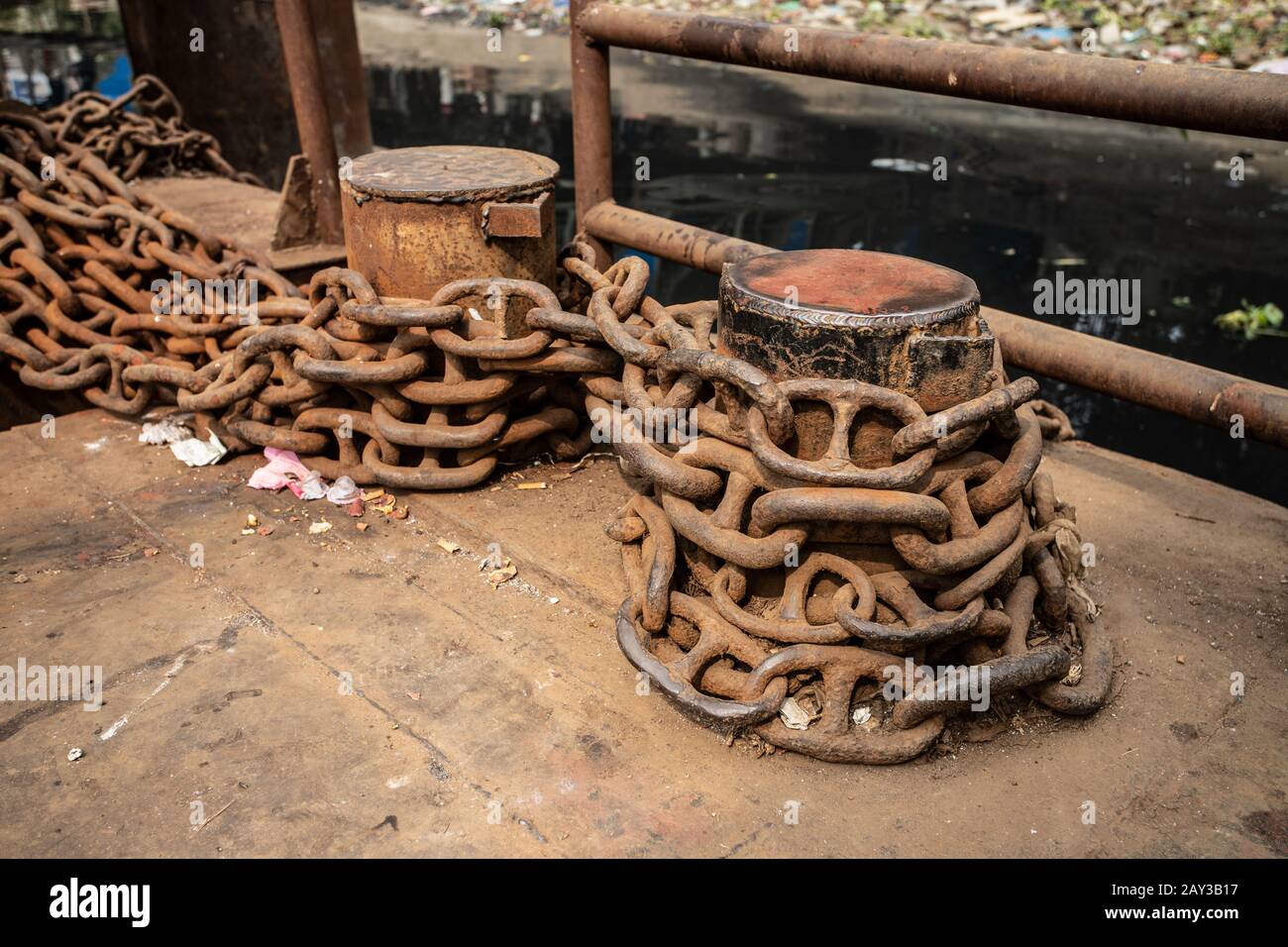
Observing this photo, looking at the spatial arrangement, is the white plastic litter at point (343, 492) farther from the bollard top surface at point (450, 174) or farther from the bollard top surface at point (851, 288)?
the bollard top surface at point (851, 288)

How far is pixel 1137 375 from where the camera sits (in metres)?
2.54

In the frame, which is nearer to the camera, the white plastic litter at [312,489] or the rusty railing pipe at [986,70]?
the rusty railing pipe at [986,70]

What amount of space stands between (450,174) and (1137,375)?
174cm

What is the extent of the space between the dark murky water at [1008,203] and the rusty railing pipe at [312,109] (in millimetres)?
2452

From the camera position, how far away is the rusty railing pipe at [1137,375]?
2.36m

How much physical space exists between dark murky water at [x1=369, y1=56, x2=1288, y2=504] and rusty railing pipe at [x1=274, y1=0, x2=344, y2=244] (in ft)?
8.05

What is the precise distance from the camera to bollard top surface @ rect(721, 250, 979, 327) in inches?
77.9

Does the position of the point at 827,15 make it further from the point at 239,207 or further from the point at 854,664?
the point at 854,664

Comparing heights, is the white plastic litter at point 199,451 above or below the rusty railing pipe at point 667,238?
below
